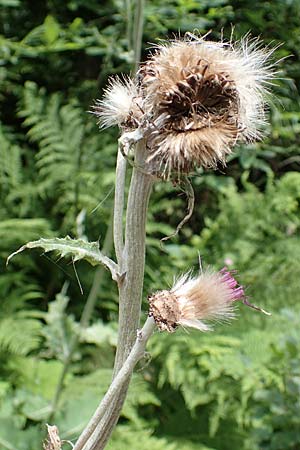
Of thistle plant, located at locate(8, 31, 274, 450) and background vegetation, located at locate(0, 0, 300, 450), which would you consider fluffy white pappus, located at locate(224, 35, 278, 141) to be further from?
background vegetation, located at locate(0, 0, 300, 450)

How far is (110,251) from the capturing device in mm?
1932

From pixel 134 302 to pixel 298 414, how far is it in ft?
4.33

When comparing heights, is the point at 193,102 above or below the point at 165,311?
above

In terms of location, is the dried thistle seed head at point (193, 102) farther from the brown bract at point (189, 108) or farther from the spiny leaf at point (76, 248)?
the spiny leaf at point (76, 248)

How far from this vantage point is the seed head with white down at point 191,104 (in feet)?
1.75

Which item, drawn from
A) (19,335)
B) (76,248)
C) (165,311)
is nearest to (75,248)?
(76,248)

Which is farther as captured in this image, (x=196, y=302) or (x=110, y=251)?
(x=110, y=251)

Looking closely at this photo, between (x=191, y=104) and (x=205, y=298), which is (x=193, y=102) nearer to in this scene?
(x=191, y=104)

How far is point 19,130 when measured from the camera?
3186 millimetres

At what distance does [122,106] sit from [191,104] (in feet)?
0.26

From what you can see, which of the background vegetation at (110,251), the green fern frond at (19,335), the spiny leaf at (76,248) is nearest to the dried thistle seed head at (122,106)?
the spiny leaf at (76,248)

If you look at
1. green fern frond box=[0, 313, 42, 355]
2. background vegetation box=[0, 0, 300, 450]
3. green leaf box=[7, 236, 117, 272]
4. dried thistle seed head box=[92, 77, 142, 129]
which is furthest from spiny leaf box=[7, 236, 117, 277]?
green fern frond box=[0, 313, 42, 355]

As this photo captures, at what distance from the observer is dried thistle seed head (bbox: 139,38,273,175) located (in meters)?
0.53

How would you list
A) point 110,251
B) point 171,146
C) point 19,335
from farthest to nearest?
point 19,335 → point 110,251 → point 171,146
